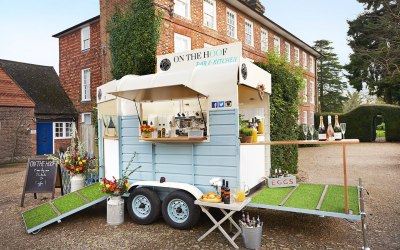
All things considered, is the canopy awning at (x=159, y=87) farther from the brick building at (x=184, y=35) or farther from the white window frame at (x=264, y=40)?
the white window frame at (x=264, y=40)

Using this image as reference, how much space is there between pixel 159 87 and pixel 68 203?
317 cm

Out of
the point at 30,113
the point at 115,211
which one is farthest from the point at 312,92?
the point at 115,211

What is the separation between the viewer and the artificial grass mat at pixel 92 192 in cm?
634

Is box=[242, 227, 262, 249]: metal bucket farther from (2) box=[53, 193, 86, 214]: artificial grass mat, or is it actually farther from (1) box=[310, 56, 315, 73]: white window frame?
(1) box=[310, 56, 315, 73]: white window frame

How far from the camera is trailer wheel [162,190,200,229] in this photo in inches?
217

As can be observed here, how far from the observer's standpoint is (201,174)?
19.0 feet

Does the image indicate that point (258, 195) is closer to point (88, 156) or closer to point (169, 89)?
point (169, 89)

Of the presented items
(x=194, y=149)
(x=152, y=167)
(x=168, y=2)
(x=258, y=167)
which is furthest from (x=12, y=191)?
(x=168, y=2)

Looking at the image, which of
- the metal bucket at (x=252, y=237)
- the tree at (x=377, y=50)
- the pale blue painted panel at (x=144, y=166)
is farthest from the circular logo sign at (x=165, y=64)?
the tree at (x=377, y=50)

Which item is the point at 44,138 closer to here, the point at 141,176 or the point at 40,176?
the point at 40,176

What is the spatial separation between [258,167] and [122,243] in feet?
10.6

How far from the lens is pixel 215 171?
566 centimetres

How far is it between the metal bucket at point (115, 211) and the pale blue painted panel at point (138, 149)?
3.32 feet

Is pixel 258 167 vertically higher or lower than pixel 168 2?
lower
